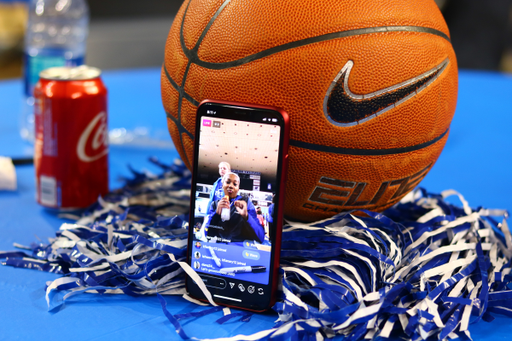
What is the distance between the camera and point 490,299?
0.94m

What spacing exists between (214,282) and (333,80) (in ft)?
1.28

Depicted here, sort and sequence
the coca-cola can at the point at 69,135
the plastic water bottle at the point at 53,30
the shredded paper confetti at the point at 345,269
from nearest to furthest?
the shredded paper confetti at the point at 345,269, the coca-cola can at the point at 69,135, the plastic water bottle at the point at 53,30

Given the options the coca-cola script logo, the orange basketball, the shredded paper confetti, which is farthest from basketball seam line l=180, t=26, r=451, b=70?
the coca-cola script logo

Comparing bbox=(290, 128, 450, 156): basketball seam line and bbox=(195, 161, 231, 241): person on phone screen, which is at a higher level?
bbox=(290, 128, 450, 156): basketball seam line

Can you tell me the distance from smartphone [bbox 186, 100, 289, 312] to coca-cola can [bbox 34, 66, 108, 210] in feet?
1.40

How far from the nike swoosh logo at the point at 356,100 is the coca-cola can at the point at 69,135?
604mm

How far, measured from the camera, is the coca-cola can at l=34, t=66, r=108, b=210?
1.22m

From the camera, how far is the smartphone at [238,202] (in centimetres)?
90

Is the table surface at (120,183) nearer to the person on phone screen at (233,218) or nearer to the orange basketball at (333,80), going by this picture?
the person on phone screen at (233,218)

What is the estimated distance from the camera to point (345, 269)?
0.95 metres

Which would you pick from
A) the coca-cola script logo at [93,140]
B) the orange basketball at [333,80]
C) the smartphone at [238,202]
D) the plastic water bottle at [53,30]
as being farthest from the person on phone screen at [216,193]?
the plastic water bottle at [53,30]

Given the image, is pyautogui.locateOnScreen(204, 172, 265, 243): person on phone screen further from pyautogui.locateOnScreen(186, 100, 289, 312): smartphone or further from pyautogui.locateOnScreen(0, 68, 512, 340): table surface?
pyautogui.locateOnScreen(0, 68, 512, 340): table surface

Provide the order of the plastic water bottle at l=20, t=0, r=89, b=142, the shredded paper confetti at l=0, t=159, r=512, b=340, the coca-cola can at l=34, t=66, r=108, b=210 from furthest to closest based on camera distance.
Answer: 1. the plastic water bottle at l=20, t=0, r=89, b=142
2. the coca-cola can at l=34, t=66, r=108, b=210
3. the shredded paper confetti at l=0, t=159, r=512, b=340

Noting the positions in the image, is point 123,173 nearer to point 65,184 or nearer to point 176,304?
point 65,184
